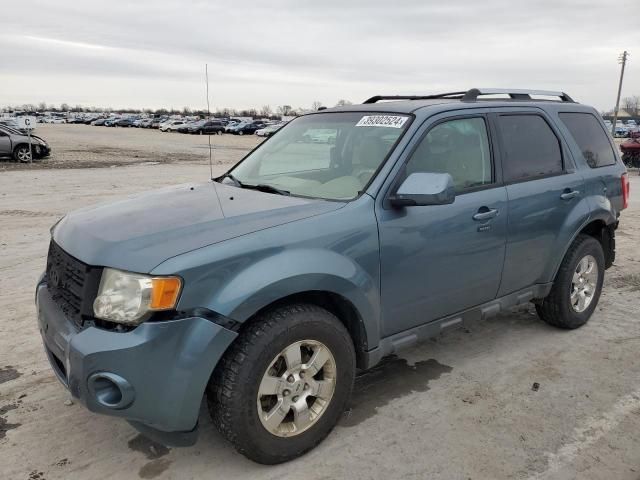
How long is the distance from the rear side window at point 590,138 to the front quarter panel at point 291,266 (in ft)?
8.18

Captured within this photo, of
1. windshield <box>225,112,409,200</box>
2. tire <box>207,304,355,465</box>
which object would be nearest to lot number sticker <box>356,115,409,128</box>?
windshield <box>225,112,409,200</box>

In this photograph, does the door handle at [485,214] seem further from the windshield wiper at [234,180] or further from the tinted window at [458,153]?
the windshield wiper at [234,180]

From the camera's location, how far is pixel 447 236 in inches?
134

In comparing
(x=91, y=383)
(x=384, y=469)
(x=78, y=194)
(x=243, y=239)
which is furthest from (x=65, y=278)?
(x=78, y=194)

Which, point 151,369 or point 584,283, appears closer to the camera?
point 151,369

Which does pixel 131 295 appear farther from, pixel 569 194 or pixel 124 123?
pixel 124 123

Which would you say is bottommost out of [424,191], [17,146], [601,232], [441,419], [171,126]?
[441,419]

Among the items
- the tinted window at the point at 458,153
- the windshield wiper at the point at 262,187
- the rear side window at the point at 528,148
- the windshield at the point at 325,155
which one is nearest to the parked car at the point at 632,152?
the rear side window at the point at 528,148

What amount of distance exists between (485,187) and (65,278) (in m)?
2.66

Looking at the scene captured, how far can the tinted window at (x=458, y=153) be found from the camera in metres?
3.46

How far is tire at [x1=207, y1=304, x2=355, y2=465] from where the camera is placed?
2588mm

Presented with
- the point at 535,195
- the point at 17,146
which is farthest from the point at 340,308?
the point at 17,146

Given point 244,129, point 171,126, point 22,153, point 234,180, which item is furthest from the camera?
point 171,126

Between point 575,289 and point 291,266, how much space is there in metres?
3.07
